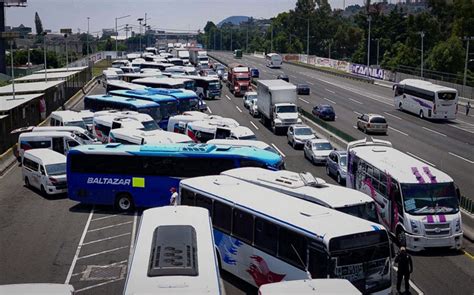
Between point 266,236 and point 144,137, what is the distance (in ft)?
56.3

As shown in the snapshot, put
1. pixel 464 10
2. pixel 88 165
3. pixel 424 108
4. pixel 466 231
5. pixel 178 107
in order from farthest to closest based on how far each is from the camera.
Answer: pixel 464 10
pixel 424 108
pixel 178 107
pixel 88 165
pixel 466 231

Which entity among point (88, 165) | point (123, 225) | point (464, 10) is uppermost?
point (464, 10)

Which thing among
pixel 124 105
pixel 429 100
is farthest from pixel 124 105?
pixel 429 100

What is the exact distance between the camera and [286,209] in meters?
16.5

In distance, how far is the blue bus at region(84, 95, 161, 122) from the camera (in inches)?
1786

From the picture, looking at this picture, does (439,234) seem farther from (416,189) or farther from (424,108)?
(424,108)

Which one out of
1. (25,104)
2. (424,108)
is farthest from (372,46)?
(25,104)

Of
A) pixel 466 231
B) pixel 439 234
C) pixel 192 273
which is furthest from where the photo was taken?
pixel 466 231

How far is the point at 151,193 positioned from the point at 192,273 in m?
14.2

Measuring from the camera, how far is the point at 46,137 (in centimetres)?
3450

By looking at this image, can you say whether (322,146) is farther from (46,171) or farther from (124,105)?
(124,105)

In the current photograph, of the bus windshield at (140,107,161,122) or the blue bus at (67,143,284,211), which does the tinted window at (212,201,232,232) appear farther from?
the bus windshield at (140,107,161,122)

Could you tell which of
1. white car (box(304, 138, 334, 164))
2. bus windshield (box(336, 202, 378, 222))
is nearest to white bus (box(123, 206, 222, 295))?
bus windshield (box(336, 202, 378, 222))

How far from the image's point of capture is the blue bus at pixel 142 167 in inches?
1008
